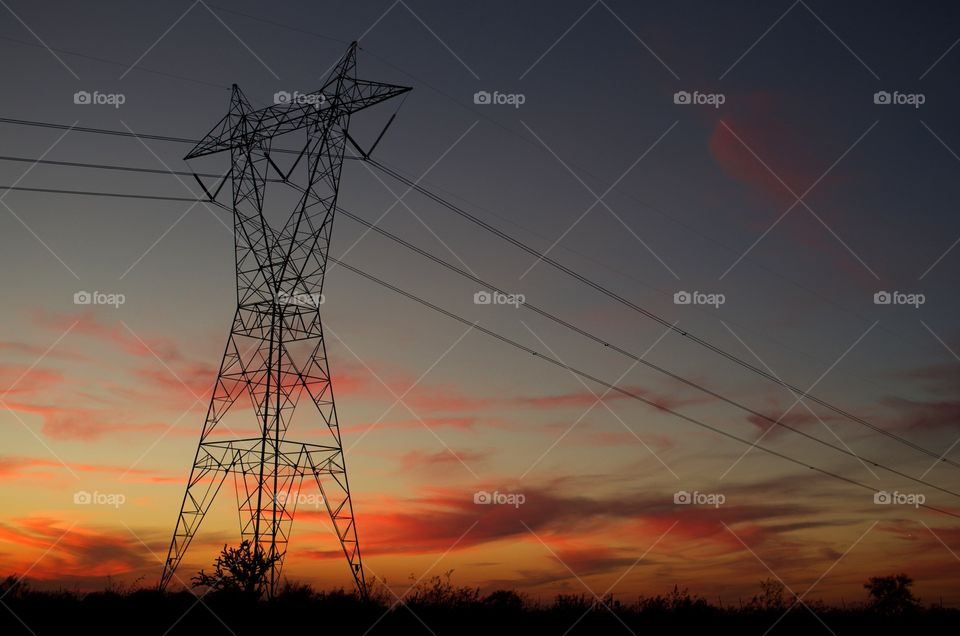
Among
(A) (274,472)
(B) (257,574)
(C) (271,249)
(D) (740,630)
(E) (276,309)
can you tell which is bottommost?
(D) (740,630)

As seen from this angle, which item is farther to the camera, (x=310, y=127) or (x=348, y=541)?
(x=310, y=127)

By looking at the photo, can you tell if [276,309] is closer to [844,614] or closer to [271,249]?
[271,249]

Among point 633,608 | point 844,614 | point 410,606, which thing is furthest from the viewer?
point 844,614

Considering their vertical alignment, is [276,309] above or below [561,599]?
above

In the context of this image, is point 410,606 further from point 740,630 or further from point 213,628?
point 740,630

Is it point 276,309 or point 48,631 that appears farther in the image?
point 276,309

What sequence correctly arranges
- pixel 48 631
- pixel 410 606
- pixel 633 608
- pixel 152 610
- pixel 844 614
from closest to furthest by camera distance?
pixel 48 631
pixel 152 610
pixel 410 606
pixel 633 608
pixel 844 614

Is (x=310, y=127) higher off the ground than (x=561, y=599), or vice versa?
(x=310, y=127)

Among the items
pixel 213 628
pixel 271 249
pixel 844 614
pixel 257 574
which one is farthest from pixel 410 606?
pixel 844 614

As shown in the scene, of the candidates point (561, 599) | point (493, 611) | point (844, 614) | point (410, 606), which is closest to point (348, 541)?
point (410, 606)

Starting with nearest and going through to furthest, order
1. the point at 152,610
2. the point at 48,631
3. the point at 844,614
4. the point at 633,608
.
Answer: the point at 48,631 < the point at 152,610 < the point at 633,608 < the point at 844,614
